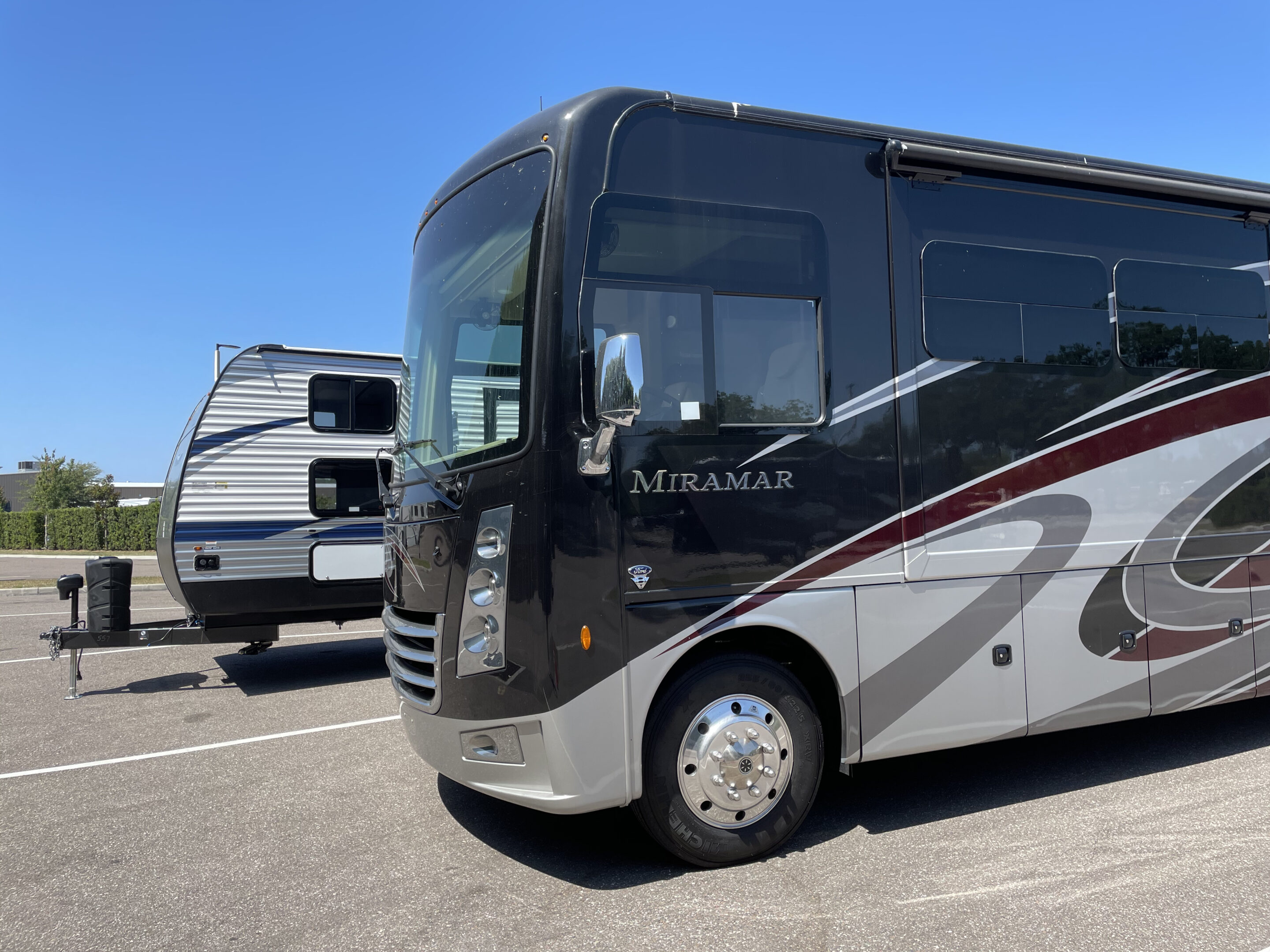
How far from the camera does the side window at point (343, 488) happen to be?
925cm

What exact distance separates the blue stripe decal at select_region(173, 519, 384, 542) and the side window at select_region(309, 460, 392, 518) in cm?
15

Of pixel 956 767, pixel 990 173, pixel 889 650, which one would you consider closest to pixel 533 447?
pixel 889 650

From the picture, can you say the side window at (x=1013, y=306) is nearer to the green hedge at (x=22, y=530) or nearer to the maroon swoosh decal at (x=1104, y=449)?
the maroon swoosh decal at (x=1104, y=449)

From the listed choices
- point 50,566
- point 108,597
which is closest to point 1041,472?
point 108,597

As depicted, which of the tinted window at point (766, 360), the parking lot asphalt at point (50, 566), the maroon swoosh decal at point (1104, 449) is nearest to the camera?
the tinted window at point (766, 360)

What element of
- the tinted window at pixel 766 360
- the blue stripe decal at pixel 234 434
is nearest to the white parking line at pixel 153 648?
the blue stripe decal at pixel 234 434

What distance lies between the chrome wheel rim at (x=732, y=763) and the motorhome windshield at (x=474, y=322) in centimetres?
153

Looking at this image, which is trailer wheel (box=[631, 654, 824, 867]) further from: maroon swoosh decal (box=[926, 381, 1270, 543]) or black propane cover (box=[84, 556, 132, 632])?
black propane cover (box=[84, 556, 132, 632])

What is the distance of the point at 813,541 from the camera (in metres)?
4.42

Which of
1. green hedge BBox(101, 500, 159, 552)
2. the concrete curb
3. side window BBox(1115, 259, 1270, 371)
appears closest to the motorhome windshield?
side window BBox(1115, 259, 1270, 371)

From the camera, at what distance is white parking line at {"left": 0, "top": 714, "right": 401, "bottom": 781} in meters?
6.05

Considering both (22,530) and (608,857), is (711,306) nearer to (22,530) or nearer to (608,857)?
(608,857)

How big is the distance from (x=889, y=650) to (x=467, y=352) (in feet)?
8.41

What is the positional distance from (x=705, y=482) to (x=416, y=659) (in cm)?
168
